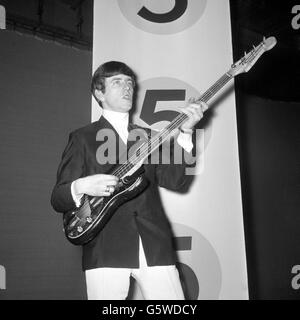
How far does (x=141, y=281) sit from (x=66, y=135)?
1.65m

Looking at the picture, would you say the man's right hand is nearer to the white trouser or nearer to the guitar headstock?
the white trouser

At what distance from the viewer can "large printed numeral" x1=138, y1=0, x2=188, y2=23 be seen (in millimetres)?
1506

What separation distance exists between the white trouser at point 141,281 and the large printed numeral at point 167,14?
1023 mm

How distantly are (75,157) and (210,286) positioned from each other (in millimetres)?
721

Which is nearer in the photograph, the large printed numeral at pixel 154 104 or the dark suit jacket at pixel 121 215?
the dark suit jacket at pixel 121 215

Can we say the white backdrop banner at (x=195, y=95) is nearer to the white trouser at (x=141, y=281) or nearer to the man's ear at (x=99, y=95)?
the man's ear at (x=99, y=95)

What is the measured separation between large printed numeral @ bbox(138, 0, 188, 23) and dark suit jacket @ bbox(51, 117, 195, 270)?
0.63 m

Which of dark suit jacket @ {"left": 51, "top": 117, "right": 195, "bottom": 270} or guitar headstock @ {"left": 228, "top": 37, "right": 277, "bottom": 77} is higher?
guitar headstock @ {"left": 228, "top": 37, "right": 277, "bottom": 77}

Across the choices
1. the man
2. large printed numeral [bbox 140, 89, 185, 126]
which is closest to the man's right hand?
the man

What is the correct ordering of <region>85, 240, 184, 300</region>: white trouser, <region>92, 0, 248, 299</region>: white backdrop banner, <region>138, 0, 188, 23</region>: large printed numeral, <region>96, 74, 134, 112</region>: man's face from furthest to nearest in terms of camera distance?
<region>138, 0, 188, 23</region>: large printed numeral
<region>92, 0, 248, 299</region>: white backdrop banner
<region>96, 74, 134, 112</region>: man's face
<region>85, 240, 184, 300</region>: white trouser

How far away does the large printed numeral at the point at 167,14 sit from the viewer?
4.94 feet

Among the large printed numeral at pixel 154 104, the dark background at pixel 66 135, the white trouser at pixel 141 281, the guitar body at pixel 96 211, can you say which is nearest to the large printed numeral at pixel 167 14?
the large printed numeral at pixel 154 104

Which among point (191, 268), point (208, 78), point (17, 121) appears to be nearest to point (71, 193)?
point (191, 268)

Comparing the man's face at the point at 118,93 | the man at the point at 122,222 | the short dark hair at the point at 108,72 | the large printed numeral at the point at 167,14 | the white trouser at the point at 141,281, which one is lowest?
the white trouser at the point at 141,281
